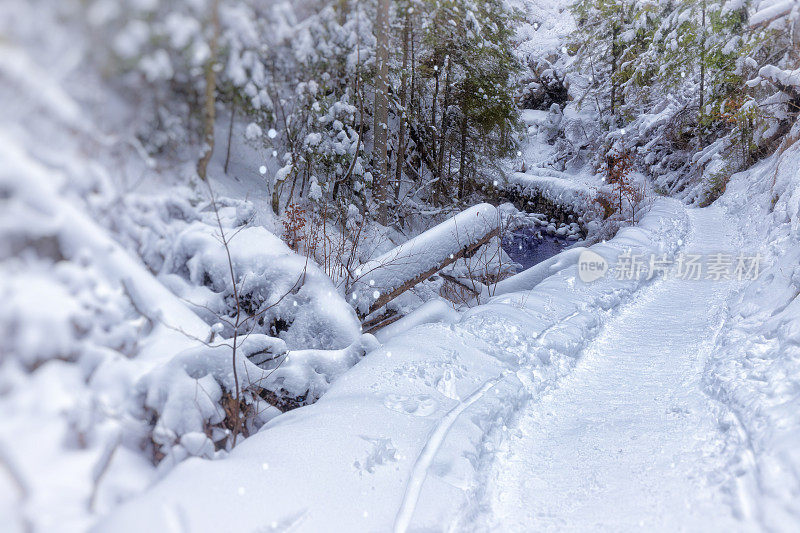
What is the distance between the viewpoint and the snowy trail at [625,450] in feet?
7.25

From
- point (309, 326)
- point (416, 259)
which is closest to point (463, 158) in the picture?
point (416, 259)

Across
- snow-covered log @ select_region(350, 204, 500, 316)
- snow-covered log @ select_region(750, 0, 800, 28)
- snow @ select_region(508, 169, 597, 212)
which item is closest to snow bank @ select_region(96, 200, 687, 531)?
snow-covered log @ select_region(350, 204, 500, 316)

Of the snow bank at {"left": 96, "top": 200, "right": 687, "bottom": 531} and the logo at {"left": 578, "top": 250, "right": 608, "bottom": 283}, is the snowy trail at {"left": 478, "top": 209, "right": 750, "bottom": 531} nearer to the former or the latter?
the snow bank at {"left": 96, "top": 200, "right": 687, "bottom": 531}

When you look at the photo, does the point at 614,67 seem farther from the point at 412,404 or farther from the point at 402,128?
the point at 412,404

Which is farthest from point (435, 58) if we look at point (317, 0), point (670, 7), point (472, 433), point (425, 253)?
point (670, 7)

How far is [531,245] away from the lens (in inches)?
460

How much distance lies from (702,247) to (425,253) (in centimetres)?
514

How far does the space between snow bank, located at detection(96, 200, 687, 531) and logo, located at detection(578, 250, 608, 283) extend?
1765 mm

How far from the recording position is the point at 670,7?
42.3 feet

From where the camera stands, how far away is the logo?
6099mm

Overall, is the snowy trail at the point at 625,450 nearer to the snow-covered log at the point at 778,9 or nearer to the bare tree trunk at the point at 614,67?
Answer: the snow-covered log at the point at 778,9

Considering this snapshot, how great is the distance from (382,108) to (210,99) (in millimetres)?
2843

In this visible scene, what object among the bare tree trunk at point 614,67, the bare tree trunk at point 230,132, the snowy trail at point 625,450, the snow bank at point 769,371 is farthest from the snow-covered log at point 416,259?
the bare tree trunk at point 614,67

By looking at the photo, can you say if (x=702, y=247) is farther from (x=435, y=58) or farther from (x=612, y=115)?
(x=612, y=115)
